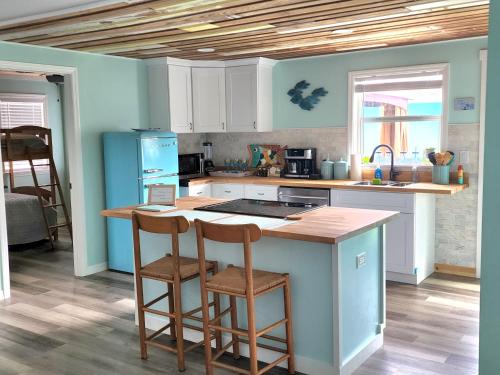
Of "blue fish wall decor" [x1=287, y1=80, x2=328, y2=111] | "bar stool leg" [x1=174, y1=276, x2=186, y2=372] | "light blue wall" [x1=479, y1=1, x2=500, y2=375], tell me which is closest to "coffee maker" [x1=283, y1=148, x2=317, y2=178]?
"blue fish wall decor" [x1=287, y1=80, x2=328, y2=111]

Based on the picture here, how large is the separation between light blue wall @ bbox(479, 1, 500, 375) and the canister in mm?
3888

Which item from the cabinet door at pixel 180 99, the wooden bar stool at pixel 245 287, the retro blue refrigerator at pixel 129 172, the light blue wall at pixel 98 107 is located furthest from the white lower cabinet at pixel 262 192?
the wooden bar stool at pixel 245 287

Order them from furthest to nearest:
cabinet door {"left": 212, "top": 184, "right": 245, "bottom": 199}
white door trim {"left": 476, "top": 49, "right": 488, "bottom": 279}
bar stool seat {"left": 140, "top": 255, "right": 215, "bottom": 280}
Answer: cabinet door {"left": 212, "top": 184, "right": 245, "bottom": 199} < white door trim {"left": 476, "top": 49, "right": 488, "bottom": 279} < bar stool seat {"left": 140, "top": 255, "right": 215, "bottom": 280}

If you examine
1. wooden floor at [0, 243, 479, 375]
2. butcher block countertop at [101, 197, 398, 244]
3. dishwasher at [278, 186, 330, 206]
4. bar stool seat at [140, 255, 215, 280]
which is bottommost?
wooden floor at [0, 243, 479, 375]

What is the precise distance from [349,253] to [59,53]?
11.8ft

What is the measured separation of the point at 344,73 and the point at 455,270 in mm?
2409

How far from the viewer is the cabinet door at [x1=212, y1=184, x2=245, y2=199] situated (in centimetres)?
617

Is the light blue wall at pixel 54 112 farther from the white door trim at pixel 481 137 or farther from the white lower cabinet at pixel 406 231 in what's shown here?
the white door trim at pixel 481 137

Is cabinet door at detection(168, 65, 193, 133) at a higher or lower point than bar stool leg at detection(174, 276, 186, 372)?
higher

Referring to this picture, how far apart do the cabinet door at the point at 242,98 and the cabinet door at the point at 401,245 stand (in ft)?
6.88

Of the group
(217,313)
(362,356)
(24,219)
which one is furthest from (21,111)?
(362,356)

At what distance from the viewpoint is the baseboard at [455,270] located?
530 cm

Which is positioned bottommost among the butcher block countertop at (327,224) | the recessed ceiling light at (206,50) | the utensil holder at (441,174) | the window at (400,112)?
the butcher block countertop at (327,224)

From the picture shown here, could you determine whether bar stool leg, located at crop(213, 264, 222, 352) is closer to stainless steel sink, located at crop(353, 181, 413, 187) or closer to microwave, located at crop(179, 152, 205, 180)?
stainless steel sink, located at crop(353, 181, 413, 187)
